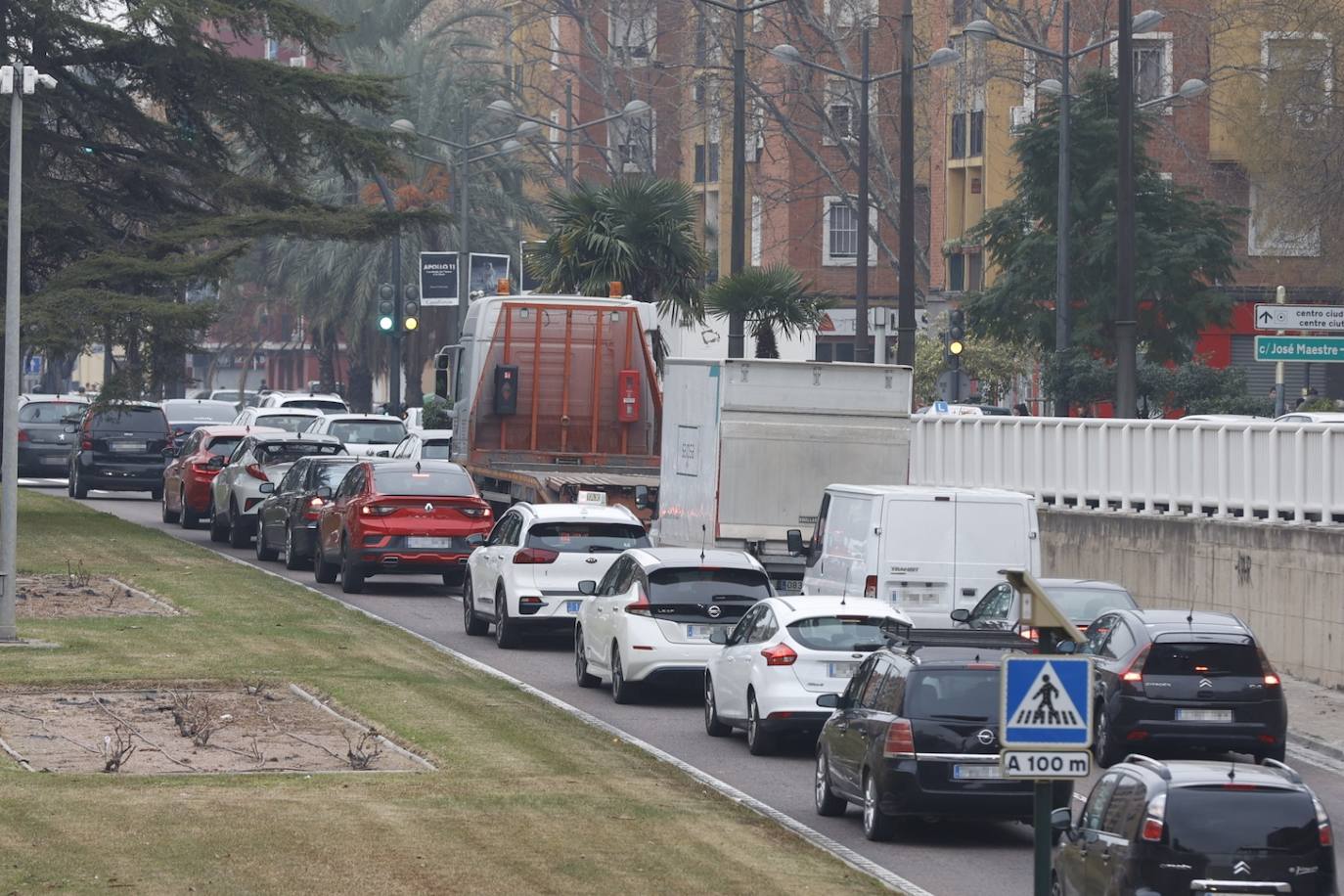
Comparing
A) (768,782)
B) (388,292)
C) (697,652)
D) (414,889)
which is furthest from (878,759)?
(388,292)

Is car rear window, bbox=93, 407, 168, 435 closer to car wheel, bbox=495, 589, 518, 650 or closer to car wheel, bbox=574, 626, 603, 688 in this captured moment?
car wheel, bbox=495, 589, 518, 650

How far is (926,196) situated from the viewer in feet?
257

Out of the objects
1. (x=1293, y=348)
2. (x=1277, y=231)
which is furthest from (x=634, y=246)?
(x=1277, y=231)

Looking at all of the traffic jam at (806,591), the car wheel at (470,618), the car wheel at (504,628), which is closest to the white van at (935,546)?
the traffic jam at (806,591)

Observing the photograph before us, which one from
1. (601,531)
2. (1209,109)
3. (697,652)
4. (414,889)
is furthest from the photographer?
(1209,109)

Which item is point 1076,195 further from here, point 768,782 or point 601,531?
point 768,782

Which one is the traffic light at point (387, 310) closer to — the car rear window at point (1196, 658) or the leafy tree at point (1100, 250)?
the leafy tree at point (1100, 250)

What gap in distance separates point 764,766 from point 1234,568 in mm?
10464

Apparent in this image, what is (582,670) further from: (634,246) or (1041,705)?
(634,246)

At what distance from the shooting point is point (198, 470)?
130 feet

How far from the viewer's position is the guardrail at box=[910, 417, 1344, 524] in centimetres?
2588

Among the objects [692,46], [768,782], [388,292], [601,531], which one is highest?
[692,46]

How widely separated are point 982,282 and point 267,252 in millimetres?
26885

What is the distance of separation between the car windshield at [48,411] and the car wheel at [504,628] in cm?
2644
